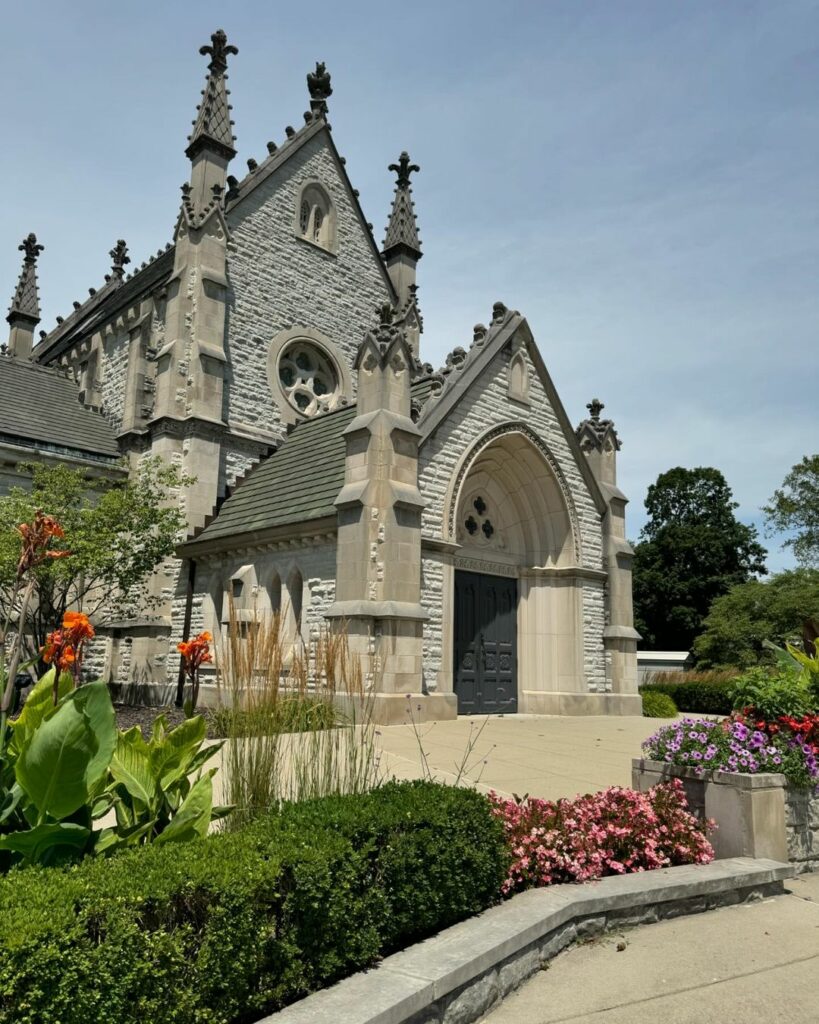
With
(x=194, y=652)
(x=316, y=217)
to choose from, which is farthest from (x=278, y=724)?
(x=316, y=217)

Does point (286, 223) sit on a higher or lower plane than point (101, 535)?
higher

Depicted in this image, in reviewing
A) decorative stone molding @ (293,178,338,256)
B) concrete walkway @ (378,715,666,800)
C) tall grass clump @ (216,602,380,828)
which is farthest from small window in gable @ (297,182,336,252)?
tall grass clump @ (216,602,380,828)

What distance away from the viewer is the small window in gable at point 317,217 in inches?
978

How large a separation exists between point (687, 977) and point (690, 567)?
52.9 m

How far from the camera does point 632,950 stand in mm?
4605

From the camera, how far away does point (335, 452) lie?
17016 mm

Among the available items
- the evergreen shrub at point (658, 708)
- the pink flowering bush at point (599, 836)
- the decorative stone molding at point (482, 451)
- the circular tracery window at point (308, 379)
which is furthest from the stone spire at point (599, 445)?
the pink flowering bush at point (599, 836)

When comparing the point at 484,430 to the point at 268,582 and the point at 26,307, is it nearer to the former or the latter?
the point at 268,582

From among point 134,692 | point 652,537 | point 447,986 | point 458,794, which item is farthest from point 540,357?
point 652,537

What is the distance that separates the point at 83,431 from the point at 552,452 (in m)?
13.5

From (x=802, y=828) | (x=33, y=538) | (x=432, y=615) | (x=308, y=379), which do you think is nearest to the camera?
(x=33, y=538)

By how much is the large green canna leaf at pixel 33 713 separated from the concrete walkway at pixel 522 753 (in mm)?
3368

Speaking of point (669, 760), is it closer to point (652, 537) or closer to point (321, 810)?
point (321, 810)

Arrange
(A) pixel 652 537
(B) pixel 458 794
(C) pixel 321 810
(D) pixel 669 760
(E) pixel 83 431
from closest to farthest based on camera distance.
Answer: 1. (C) pixel 321 810
2. (B) pixel 458 794
3. (D) pixel 669 760
4. (E) pixel 83 431
5. (A) pixel 652 537
